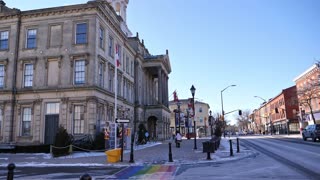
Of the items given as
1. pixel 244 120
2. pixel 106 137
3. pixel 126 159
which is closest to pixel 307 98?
pixel 106 137

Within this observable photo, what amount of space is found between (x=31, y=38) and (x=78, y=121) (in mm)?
10718

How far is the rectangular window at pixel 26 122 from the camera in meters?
33.0

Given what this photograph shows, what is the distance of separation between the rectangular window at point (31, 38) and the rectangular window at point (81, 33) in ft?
16.0

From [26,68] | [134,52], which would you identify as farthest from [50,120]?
[134,52]

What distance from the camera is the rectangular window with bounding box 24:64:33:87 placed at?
3375 cm

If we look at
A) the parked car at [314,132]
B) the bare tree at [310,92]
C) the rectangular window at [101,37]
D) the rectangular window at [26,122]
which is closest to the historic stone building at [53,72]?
the rectangular window at [26,122]

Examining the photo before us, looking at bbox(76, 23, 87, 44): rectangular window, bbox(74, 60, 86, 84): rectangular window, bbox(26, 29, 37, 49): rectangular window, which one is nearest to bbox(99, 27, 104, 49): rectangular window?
bbox(76, 23, 87, 44): rectangular window

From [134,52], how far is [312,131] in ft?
91.6

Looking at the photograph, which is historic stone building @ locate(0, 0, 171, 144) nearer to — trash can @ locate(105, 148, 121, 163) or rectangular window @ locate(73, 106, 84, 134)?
rectangular window @ locate(73, 106, 84, 134)

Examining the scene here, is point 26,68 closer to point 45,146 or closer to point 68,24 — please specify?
point 68,24

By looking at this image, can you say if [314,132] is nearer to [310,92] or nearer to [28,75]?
[310,92]

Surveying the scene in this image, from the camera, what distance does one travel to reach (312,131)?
38781 mm

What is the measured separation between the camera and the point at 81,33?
110 feet

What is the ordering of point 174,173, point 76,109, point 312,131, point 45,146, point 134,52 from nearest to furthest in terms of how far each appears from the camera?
point 174,173
point 45,146
point 76,109
point 312,131
point 134,52
